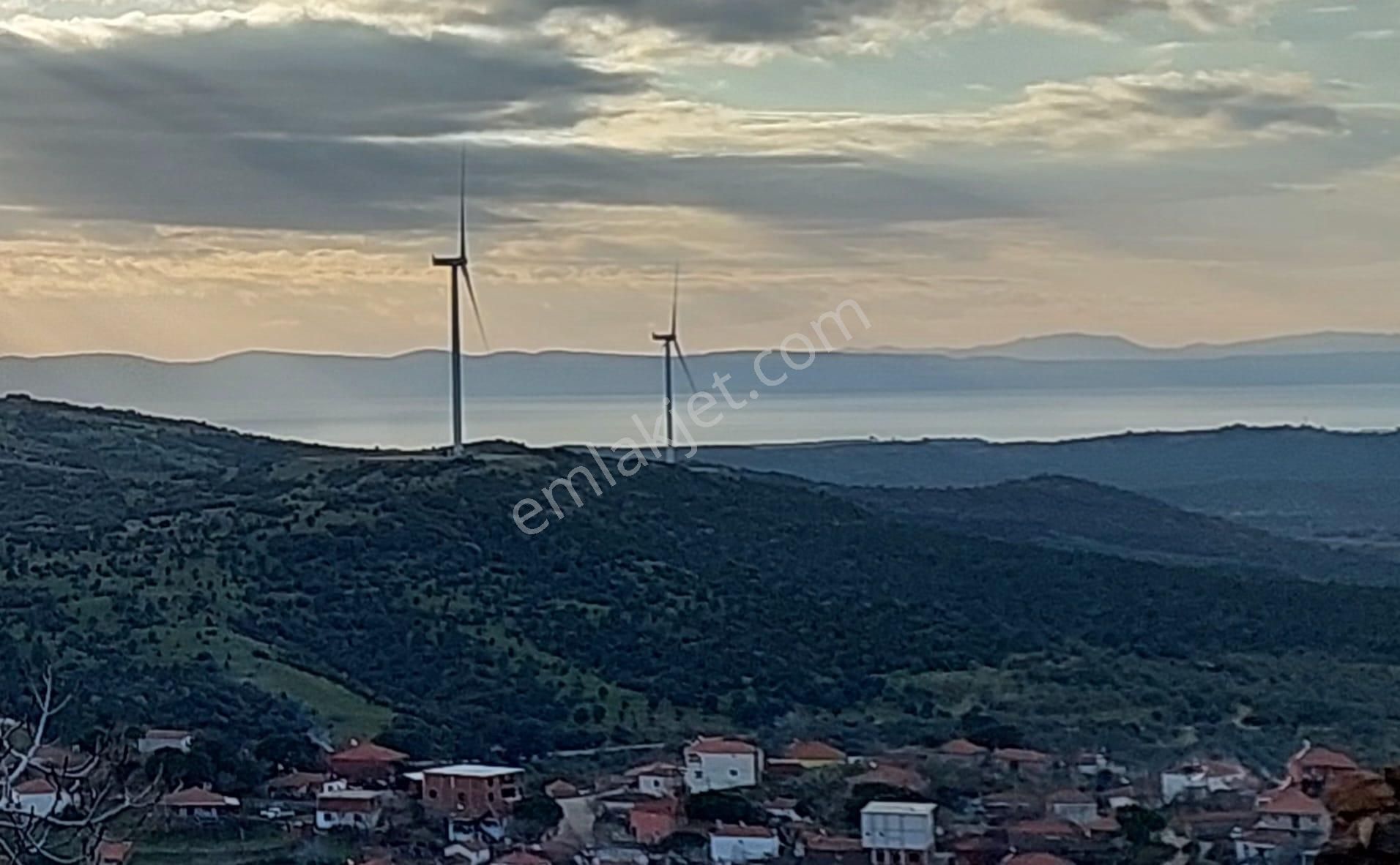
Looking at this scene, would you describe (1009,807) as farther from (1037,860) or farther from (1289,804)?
(1289,804)

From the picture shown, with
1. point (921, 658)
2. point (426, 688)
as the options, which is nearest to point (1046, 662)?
point (921, 658)

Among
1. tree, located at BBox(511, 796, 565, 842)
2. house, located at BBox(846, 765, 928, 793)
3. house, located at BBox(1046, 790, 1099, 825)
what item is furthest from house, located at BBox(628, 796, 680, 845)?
house, located at BBox(1046, 790, 1099, 825)

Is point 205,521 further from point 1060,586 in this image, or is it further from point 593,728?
point 1060,586

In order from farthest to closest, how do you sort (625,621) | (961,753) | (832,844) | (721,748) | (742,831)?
(625,621) < (961,753) < (721,748) < (742,831) < (832,844)

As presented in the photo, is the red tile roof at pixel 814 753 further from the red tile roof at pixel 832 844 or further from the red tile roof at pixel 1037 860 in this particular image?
the red tile roof at pixel 1037 860

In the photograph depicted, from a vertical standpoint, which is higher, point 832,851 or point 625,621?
point 625,621

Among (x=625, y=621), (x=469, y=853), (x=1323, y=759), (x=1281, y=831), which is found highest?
(x=625, y=621)

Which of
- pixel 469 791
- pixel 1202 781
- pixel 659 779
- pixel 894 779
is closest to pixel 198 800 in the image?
pixel 469 791
